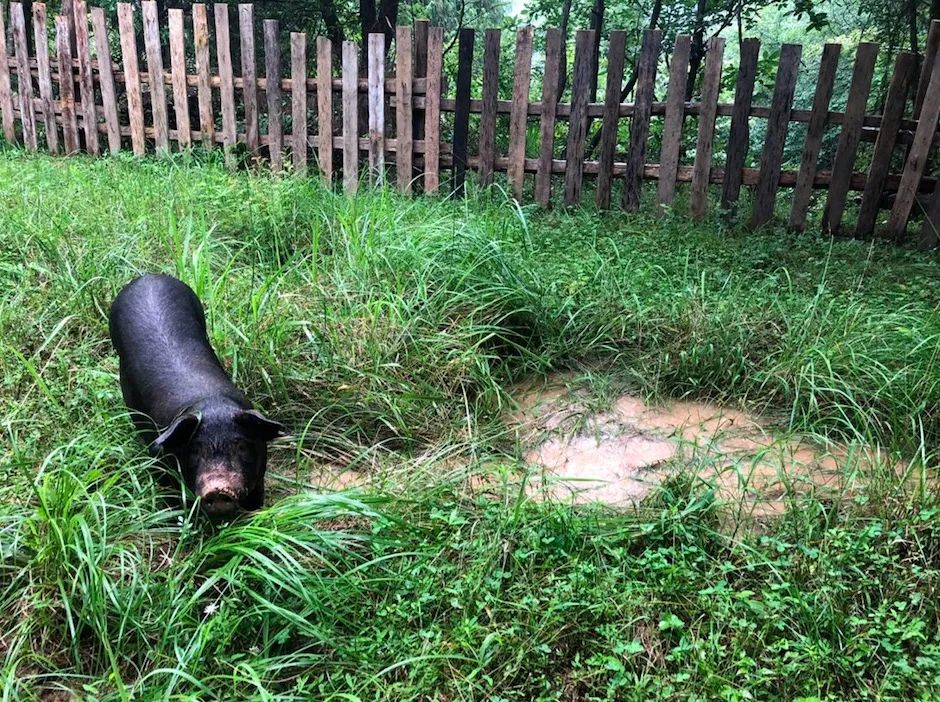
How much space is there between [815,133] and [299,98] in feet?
15.2

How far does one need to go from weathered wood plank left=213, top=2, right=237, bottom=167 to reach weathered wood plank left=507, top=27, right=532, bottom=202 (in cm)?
283

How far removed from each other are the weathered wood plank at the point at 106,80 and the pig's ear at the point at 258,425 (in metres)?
6.43

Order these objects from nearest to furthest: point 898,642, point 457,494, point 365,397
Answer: point 898,642
point 457,494
point 365,397

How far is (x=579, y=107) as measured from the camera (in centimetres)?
642

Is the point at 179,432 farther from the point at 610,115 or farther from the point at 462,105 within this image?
the point at 610,115

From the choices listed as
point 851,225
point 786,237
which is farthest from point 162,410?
point 851,225

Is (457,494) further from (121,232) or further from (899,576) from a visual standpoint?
(121,232)

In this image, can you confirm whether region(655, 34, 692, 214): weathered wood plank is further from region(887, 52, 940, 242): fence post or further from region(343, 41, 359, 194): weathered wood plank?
region(343, 41, 359, 194): weathered wood plank

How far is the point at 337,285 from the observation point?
3992 mm

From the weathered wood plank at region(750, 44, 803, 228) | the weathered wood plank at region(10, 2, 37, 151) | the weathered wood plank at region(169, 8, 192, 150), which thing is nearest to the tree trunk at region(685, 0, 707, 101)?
the weathered wood plank at region(750, 44, 803, 228)

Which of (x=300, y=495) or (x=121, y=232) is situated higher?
(x=121, y=232)

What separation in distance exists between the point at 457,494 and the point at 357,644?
0.82 m

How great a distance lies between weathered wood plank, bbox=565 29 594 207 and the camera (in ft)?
20.9

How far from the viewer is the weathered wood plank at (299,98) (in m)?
6.86
